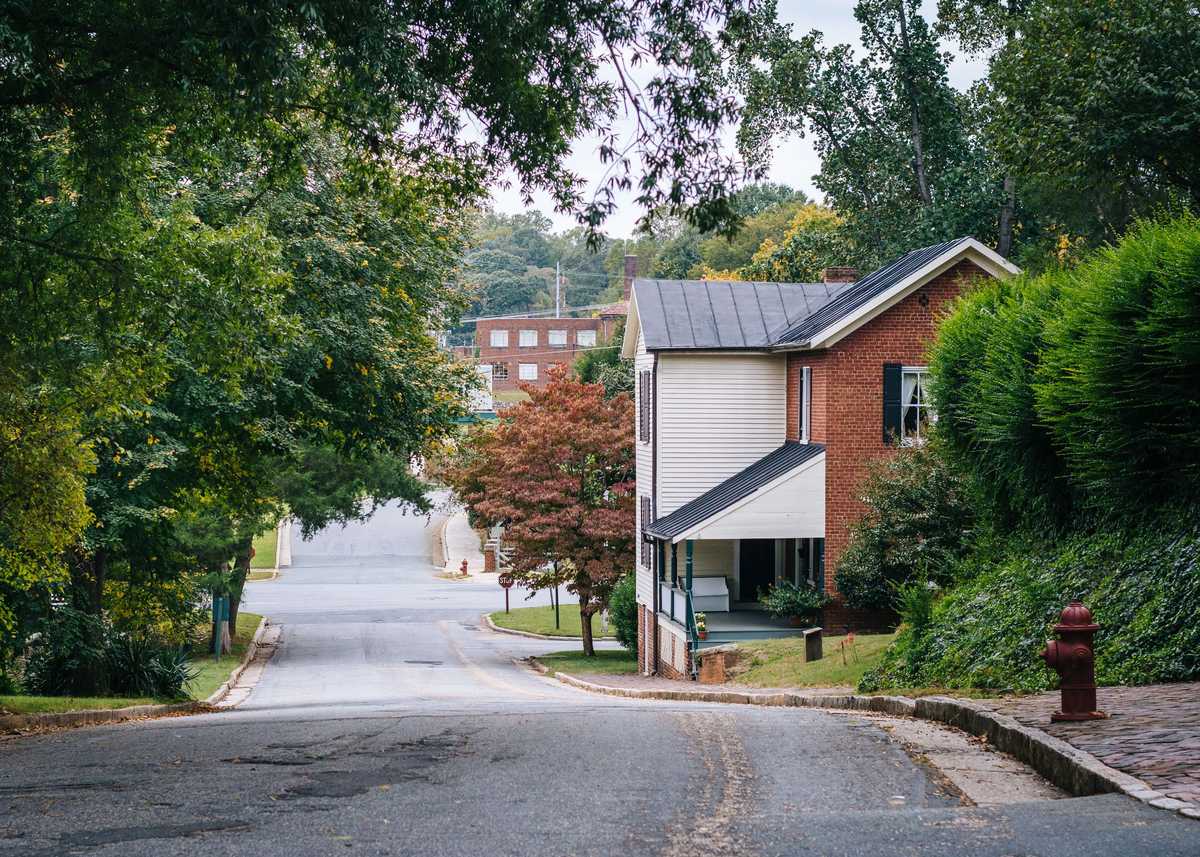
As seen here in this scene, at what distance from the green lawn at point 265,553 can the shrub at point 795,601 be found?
4470cm

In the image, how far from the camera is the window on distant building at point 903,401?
27.5 m

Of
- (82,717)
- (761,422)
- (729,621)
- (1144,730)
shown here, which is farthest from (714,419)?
(1144,730)

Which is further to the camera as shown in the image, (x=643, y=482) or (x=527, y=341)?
(x=527, y=341)

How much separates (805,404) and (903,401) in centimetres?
230

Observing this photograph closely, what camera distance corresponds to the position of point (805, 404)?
28.9 m

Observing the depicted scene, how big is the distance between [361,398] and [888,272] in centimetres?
1341

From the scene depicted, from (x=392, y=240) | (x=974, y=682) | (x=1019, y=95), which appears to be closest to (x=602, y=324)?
(x=1019, y=95)

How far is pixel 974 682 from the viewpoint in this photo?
13.2m

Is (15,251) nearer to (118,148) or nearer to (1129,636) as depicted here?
(118,148)

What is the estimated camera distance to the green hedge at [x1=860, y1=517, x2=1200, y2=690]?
11219mm

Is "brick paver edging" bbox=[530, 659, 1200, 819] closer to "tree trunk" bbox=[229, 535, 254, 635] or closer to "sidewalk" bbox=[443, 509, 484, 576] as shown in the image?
"tree trunk" bbox=[229, 535, 254, 635]

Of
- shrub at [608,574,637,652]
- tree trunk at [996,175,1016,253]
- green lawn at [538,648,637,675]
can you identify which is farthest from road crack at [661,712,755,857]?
tree trunk at [996,175,1016,253]

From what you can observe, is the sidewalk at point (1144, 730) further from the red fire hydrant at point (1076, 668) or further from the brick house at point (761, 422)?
the brick house at point (761, 422)

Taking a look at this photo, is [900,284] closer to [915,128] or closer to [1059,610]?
[1059,610]
